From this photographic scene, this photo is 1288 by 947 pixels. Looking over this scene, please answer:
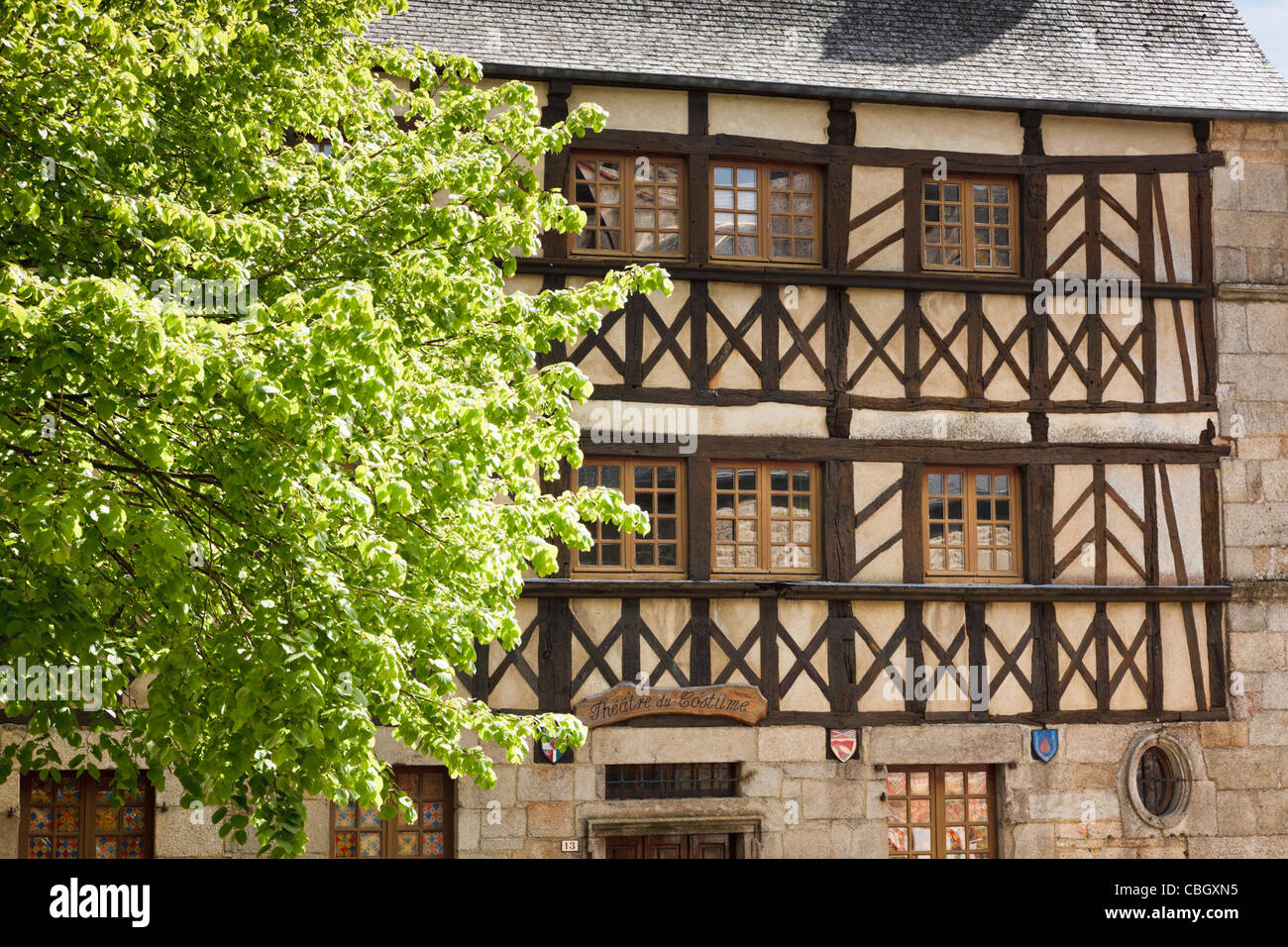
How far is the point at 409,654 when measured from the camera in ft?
19.7

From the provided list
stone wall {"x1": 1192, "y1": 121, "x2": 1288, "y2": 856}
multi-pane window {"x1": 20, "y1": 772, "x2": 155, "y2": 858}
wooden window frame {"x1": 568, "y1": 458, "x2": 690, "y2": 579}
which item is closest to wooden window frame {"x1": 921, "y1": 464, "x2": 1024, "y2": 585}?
stone wall {"x1": 1192, "y1": 121, "x2": 1288, "y2": 856}

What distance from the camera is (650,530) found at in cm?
1067

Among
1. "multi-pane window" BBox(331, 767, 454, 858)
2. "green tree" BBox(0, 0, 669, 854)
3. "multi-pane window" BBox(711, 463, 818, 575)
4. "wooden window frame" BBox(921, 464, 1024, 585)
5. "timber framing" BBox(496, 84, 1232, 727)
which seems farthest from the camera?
"wooden window frame" BBox(921, 464, 1024, 585)

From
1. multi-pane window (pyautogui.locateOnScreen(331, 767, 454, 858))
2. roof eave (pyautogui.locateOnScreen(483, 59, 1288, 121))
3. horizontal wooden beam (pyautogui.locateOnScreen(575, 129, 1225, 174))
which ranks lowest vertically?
multi-pane window (pyautogui.locateOnScreen(331, 767, 454, 858))

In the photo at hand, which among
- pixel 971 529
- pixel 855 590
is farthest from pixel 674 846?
pixel 971 529

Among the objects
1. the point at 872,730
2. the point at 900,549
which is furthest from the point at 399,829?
the point at 900,549

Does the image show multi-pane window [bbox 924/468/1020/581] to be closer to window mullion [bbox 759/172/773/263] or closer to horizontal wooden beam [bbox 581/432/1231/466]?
horizontal wooden beam [bbox 581/432/1231/466]

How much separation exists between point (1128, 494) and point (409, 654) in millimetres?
7231

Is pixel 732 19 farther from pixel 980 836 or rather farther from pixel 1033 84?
pixel 980 836

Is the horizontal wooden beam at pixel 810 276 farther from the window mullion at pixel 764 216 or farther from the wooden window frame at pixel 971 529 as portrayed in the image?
the wooden window frame at pixel 971 529

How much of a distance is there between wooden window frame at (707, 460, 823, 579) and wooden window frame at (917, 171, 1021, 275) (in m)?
2.00

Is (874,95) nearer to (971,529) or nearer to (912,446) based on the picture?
(912,446)

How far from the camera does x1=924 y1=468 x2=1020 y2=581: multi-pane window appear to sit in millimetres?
11062

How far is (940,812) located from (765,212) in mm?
4988
